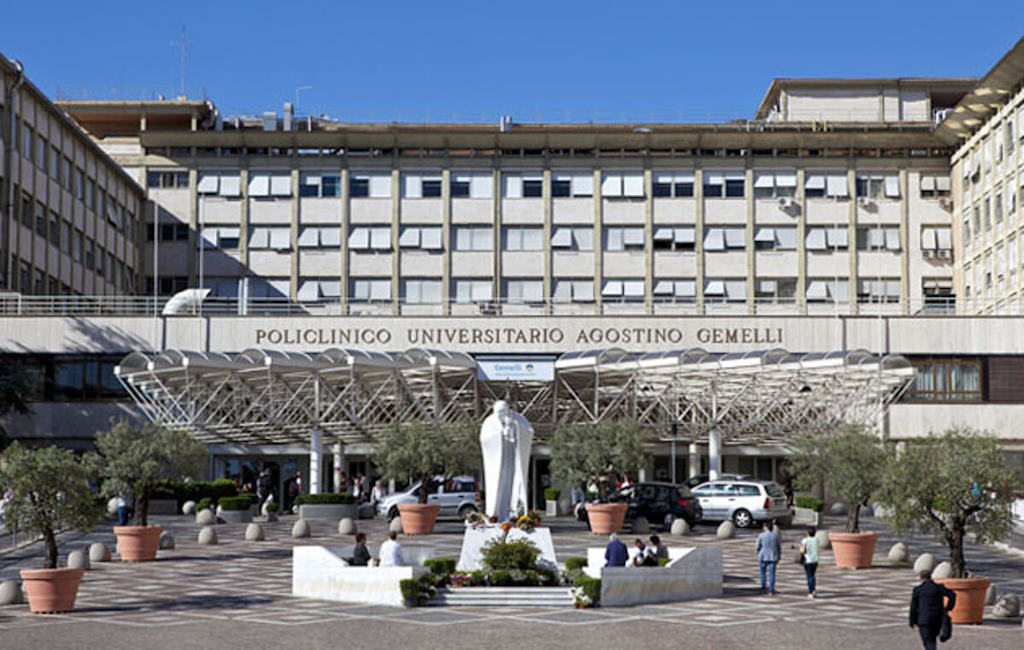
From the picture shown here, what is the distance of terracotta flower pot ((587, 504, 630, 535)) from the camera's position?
123ft

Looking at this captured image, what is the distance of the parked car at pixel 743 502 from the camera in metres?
41.1

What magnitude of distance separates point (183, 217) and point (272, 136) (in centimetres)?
608

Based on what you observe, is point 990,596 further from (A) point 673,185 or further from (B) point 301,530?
(A) point 673,185

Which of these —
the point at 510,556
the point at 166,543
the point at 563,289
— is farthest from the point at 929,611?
the point at 563,289

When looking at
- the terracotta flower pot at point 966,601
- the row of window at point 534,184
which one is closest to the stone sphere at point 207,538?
the terracotta flower pot at point 966,601

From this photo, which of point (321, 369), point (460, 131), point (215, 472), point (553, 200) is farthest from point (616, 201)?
point (321, 369)

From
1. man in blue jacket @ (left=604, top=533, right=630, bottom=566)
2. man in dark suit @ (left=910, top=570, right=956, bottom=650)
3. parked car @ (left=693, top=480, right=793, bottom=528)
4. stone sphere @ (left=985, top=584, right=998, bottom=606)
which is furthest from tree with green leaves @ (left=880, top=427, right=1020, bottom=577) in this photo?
parked car @ (left=693, top=480, right=793, bottom=528)

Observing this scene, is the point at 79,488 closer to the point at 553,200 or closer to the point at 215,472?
the point at 215,472

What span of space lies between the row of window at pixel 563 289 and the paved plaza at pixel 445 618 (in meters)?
42.6

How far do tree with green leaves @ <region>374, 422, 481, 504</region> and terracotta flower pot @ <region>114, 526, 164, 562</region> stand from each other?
34.8 ft

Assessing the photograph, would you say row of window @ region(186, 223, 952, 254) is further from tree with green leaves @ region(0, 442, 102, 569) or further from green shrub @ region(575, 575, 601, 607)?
green shrub @ region(575, 575, 601, 607)

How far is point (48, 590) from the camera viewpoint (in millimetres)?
22781

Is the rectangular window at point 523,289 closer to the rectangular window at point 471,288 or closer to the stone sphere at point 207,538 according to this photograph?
the rectangular window at point 471,288

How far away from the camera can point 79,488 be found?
2534 cm
